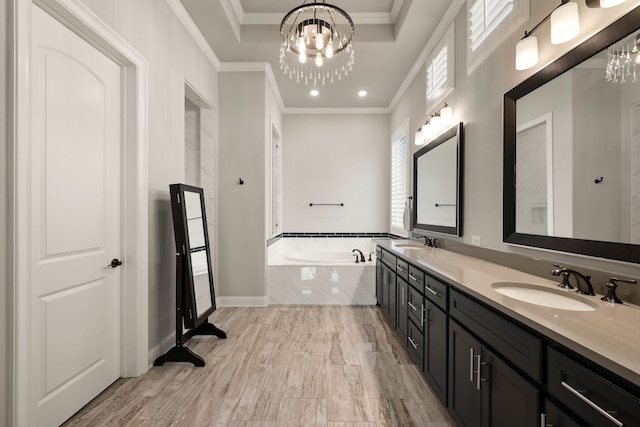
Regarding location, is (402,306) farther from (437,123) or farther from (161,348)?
(161,348)

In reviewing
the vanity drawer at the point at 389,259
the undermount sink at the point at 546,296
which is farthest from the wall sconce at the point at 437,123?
the undermount sink at the point at 546,296

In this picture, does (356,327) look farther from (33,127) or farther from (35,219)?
(33,127)

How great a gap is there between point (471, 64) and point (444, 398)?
7.78ft

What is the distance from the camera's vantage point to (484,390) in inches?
53.6

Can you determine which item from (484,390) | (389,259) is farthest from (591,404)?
(389,259)

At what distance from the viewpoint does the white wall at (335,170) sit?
5.41 m

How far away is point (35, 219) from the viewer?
1.56 m

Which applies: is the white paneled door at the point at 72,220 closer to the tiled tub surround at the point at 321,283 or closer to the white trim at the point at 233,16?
the white trim at the point at 233,16

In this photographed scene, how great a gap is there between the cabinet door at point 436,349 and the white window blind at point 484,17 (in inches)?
75.4

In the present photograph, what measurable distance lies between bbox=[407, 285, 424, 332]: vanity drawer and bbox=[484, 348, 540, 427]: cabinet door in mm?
790

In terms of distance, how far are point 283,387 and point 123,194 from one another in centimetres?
173

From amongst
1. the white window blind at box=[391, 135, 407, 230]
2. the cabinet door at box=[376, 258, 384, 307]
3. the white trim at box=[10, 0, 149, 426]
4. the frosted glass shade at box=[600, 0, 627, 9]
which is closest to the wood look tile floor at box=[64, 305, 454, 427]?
the white trim at box=[10, 0, 149, 426]

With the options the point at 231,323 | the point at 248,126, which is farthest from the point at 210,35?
the point at 231,323

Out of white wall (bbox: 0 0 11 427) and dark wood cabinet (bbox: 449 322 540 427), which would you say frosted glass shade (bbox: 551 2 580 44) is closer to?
dark wood cabinet (bbox: 449 322 540 427)
